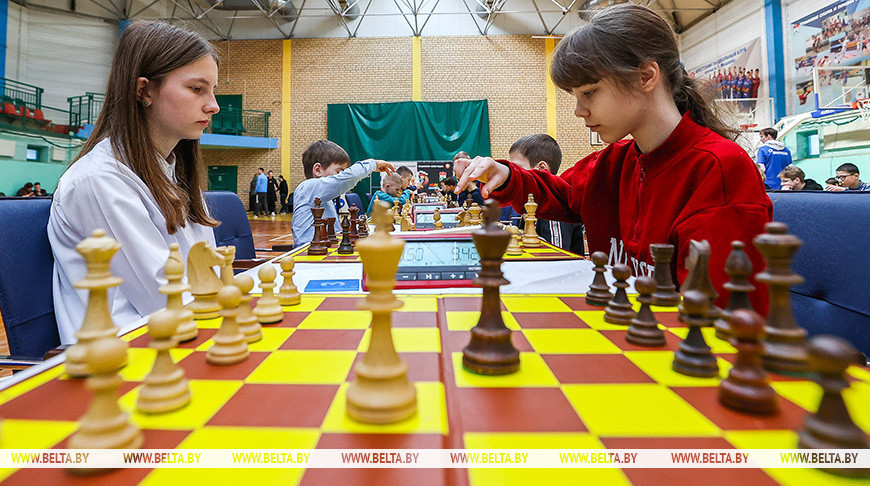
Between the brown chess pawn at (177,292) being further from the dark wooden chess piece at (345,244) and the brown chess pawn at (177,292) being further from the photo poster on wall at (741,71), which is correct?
the photo poster on wall at (741,71)

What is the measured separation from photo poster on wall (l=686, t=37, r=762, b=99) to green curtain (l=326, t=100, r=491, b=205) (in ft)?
14.5

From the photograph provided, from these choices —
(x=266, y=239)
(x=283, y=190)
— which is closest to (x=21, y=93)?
(x=283, y=190)

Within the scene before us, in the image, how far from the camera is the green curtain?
9930 millimetres

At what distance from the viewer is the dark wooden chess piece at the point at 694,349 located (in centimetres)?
43

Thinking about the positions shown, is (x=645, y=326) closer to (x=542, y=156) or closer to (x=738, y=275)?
(x=738, y=275)

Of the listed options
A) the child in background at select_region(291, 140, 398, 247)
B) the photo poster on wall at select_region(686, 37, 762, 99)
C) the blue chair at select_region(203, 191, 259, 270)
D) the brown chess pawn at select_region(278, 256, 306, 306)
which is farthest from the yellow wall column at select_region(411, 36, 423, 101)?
the brown chess pawn at select_region(278, 256, 306, 306)

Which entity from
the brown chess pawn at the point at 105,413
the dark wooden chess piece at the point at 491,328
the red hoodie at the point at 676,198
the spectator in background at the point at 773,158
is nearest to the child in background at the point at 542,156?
the red hoodie at the point at 676,198

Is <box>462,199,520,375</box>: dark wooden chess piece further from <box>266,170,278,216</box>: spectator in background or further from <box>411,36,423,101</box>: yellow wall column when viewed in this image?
<box>266,170,278,216</box>: spectator in background

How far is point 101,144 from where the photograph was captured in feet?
3.49

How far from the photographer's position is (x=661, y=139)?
43.1 inches

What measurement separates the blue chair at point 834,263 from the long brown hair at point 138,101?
1512 millimetres

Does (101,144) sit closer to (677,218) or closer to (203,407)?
(203,407)

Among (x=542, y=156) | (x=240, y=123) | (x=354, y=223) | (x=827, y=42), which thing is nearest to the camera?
(x=354, y=223)

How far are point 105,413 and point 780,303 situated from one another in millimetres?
571
